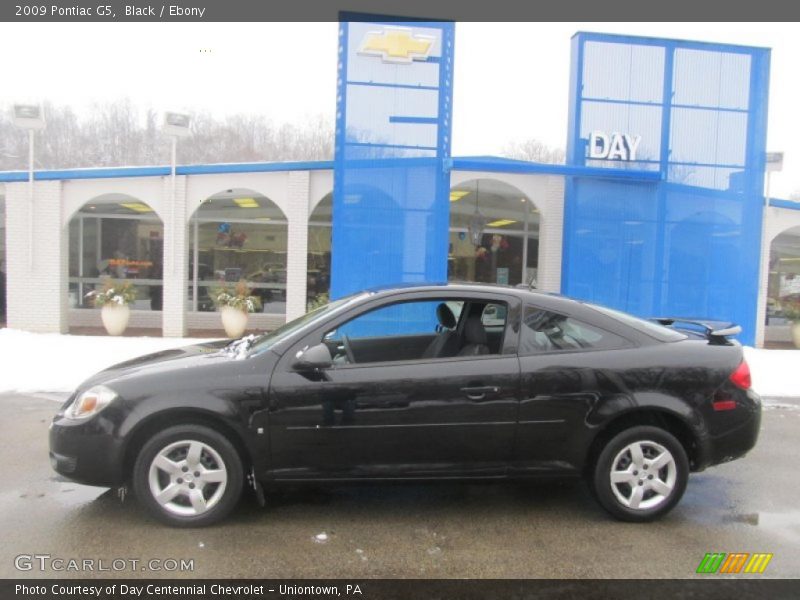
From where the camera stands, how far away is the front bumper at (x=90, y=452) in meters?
3.94

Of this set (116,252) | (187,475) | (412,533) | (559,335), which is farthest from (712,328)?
(116,252)

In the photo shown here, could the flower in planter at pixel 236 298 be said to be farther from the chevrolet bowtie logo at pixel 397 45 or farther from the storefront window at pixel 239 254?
the chevrolet bowtie logo at pixel 397 45

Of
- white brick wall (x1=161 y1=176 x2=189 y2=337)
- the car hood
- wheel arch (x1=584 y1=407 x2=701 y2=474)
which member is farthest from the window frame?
white brick wall (x1=161 y1=176 x2=189 y2=337)

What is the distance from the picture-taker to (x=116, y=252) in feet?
50.2

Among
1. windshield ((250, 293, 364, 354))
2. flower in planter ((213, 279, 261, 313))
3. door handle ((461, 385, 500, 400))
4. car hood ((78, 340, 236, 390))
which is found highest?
windshield ((250, 293, 364, 354))

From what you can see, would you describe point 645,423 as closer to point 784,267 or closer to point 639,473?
point 639,473

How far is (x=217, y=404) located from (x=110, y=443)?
2.28ft

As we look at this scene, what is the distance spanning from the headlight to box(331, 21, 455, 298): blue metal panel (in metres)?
7.58

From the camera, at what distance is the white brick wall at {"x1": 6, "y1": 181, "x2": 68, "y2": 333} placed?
1259cm

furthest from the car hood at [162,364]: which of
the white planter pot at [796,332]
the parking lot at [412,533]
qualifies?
the white planter pot at [796,332]

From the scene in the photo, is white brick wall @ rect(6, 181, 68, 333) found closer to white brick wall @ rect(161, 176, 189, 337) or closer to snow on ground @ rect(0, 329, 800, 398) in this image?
snow on ground @ rect(0, 329, 800, 398)

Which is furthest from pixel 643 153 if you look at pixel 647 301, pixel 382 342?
pixel 382 342

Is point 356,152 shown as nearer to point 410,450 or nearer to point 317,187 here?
point 317,187

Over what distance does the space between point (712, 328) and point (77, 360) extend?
911 centimetres
